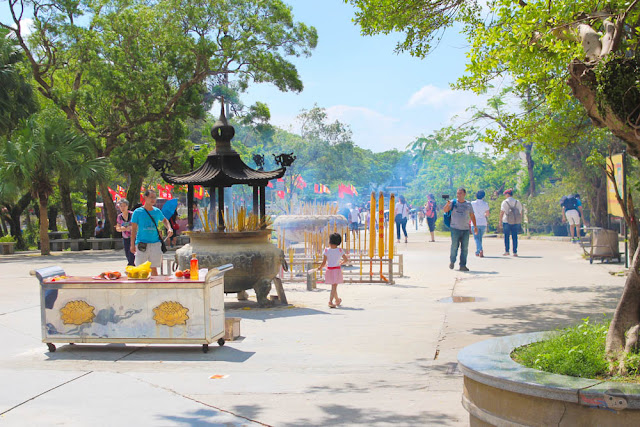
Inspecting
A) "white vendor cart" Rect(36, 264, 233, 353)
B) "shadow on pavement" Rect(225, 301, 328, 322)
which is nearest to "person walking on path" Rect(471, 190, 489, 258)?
"shadow on pavement" Rect(225, 301, 328, 322)

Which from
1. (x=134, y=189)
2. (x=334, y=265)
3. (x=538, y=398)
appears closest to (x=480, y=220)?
(x=334, y=265)

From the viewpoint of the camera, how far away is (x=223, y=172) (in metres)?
11.4

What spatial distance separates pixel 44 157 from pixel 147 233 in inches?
649

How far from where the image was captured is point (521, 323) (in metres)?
8.74

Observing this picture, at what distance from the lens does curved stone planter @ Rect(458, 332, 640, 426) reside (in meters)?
3.80

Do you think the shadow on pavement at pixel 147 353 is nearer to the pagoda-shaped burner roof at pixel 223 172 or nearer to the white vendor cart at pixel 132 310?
the white vendor cart at pixel 132 310

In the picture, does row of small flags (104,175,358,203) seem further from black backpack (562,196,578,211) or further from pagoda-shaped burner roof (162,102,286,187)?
black backpack (562,196,578,211)

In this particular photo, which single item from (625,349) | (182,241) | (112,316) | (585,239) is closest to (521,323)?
(625,349)

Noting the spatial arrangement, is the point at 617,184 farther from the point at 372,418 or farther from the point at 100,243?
the point at 100,243

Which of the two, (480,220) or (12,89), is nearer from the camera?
(480,220)

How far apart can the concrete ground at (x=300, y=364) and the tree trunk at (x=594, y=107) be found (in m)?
2.27

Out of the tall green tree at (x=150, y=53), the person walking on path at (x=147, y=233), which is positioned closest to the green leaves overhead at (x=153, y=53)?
the tall green tree at (x=150, y=53)

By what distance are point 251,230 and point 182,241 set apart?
19.8 m

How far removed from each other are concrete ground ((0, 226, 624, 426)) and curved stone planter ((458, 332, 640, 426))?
0.72 metres
